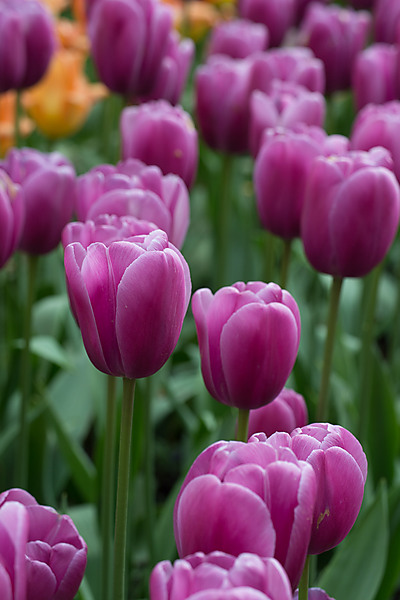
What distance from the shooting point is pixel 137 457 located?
1313 mm

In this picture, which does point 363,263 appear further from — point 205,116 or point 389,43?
point 389,43

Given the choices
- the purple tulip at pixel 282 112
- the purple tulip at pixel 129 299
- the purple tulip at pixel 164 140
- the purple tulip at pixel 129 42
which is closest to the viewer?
the purple tulip at pixel 129 299

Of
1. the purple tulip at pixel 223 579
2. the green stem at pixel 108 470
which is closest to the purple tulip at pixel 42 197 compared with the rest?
the green stem at pixel 108 470

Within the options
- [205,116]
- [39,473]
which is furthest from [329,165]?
[39,473]

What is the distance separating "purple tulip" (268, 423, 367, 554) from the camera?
1.90ft

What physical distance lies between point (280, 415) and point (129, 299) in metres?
0.21

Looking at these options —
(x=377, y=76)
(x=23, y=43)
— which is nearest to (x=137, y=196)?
(x=23, y=43)

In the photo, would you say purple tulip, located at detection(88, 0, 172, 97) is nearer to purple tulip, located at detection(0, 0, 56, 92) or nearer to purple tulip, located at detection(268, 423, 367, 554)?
purple tulip, located at detection(0, 0, 56, 92)

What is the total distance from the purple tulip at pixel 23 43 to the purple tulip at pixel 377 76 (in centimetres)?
52

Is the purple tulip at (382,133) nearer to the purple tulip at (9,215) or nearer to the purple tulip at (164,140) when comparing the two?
the purple tulip at (164,140)

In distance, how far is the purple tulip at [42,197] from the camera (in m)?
1.13

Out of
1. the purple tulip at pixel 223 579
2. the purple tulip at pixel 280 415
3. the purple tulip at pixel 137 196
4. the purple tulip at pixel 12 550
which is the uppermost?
the purple tulip at pixel 223 579

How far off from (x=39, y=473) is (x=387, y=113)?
732 millimetres

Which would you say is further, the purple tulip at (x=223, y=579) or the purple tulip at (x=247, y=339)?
the purple tulip at (x=247, y=339)
